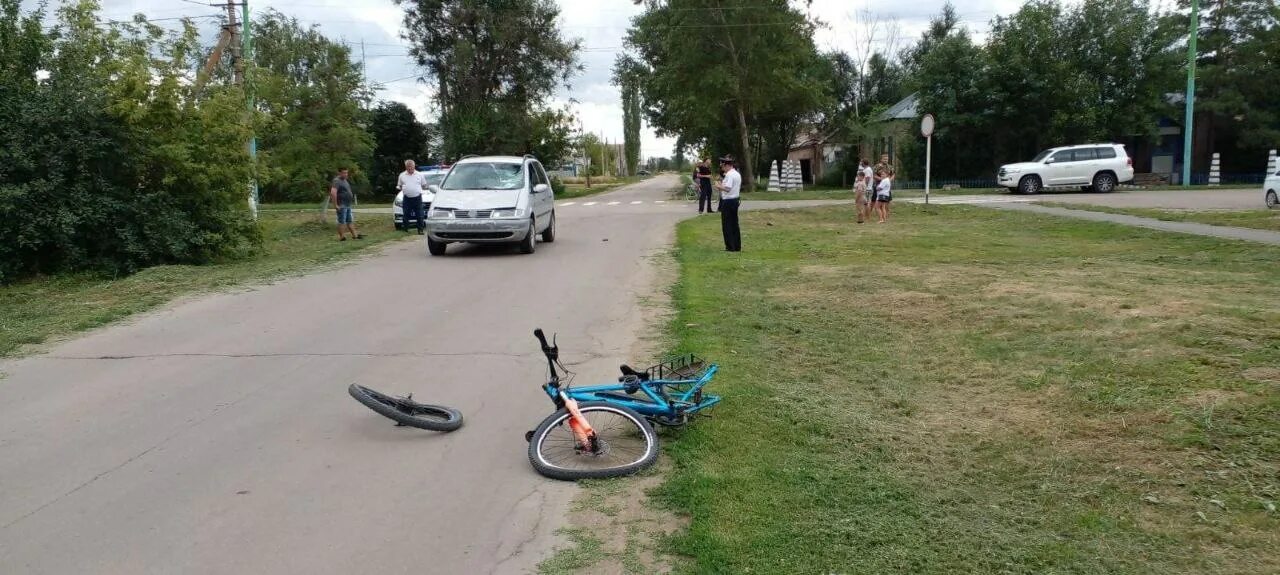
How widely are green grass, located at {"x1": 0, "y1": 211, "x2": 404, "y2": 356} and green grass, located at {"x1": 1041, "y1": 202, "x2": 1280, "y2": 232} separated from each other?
1655 centimetres

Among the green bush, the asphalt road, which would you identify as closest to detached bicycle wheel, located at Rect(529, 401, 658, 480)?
the asphalt road

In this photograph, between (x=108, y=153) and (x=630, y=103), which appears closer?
(x=108, y=153)

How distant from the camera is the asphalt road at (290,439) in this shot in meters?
3.98

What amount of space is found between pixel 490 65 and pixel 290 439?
39839 mm

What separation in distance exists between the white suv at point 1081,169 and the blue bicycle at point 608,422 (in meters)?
28.8

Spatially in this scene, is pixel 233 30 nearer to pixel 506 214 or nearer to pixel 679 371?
pixel 506 214

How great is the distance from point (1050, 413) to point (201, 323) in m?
7.93

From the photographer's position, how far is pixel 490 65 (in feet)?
142

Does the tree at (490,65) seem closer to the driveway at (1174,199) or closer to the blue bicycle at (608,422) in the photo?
the driveway at (1174,199)

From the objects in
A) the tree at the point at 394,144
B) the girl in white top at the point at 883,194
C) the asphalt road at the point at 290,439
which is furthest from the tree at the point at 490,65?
the asphalt road at the point at 290,439

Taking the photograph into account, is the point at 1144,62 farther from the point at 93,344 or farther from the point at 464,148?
the point at 93,344

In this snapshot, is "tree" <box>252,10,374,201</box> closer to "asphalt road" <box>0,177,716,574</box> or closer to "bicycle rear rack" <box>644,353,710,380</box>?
"asphalt road" <box>0,177,716,574</box>

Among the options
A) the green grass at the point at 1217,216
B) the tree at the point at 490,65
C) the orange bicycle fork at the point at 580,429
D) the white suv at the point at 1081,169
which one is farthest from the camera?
the tree at the point at 490,65

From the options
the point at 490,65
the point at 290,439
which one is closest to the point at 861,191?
the point at 290,439
